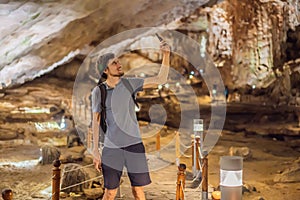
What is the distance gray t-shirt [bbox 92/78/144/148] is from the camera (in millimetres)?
3375

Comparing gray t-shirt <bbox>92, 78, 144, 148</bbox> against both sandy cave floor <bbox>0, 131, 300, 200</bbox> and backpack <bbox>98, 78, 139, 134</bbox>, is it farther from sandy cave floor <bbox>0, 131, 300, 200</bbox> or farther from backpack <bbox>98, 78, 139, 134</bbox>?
sandy cave floor <bbox>0, 131, 300, 200</bbox>

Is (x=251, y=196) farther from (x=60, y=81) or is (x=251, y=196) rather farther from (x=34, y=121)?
(x=60, y=81)

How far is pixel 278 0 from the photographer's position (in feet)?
49.0

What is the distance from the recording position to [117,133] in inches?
133

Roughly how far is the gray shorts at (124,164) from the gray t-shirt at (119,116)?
2.3 inches

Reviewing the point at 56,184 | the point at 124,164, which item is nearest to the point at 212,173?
the point at 56,184

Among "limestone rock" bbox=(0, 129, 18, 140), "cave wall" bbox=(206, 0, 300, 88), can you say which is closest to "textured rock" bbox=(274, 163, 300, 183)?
"limestone rock" bbox=(0, 129, 18, 140)

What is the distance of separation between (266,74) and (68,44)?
1192 centimetres

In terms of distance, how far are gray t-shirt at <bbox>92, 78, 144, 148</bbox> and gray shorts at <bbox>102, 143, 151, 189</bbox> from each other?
0.19 feet

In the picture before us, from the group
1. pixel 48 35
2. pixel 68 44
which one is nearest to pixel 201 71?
pixel 68 44

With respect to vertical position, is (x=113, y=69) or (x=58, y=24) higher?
(x=58, y=24)

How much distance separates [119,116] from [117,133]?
0.47 ft

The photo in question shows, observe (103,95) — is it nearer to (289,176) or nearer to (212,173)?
(212,173)

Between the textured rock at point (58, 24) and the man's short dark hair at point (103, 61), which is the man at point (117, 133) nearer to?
the man's short dark hair at point (103, 61)
